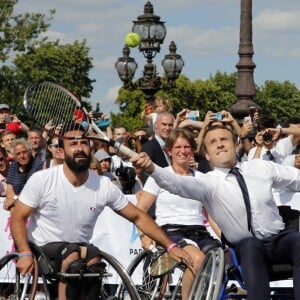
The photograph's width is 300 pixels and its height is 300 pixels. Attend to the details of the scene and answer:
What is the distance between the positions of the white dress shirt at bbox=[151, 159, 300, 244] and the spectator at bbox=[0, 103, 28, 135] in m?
6.84

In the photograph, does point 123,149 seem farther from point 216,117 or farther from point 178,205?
point 216,117

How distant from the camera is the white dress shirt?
9734mm

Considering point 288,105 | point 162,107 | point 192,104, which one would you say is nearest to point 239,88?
point 162,107

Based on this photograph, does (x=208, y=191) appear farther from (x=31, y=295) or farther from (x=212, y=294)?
(x=31, y=295)

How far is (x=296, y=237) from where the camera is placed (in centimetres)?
960

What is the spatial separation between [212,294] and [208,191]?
2.93ft

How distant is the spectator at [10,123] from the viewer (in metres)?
16.5

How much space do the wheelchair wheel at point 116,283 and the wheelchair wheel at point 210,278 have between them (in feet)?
1.97

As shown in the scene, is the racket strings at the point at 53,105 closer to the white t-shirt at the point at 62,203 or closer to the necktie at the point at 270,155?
the white t-shirt at the point at 62,203

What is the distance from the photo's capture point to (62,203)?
34.7ft

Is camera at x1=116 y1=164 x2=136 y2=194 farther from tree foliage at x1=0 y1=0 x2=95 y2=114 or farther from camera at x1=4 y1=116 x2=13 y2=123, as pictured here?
tree foliage at x1=0 y1=0 x2=95 y2=114

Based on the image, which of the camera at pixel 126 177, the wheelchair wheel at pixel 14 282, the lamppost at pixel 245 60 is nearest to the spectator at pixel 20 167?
the camera at pixel 126 177

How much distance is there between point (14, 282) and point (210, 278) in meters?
2.60

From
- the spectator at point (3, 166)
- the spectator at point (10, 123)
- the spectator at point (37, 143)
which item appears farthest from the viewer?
the spectator at point (10, 123)
